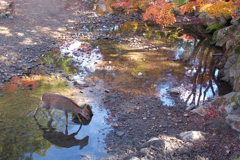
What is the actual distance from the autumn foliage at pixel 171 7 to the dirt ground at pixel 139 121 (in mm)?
6573

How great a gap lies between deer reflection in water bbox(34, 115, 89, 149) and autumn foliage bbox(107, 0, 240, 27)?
34.6 ft

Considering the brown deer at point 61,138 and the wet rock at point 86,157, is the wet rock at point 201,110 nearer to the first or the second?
the brown deer at point 61,138

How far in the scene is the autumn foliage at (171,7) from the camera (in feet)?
47.4

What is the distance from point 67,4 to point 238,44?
61.0ft

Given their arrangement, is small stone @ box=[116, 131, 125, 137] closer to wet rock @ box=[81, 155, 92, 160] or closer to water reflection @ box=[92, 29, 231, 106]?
wet rock @ box=[81, 155, 92, 160]

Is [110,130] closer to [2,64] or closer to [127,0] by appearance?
[2,64]

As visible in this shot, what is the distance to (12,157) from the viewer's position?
7531 mm

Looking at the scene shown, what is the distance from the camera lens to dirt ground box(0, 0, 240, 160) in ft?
23.9

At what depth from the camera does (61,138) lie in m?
8.61

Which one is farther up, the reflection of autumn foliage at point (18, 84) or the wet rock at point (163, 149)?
the wet rock at point (163, 149)

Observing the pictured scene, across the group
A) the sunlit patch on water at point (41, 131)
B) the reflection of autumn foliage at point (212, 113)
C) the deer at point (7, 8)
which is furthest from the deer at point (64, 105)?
the deer at point (7, 8)

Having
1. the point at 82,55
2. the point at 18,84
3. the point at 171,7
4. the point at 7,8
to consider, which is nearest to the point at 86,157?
the point at 18,84

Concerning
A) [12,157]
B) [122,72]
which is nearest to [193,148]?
[12,157]

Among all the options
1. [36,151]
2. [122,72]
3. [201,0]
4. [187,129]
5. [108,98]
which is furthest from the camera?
[201,0]
